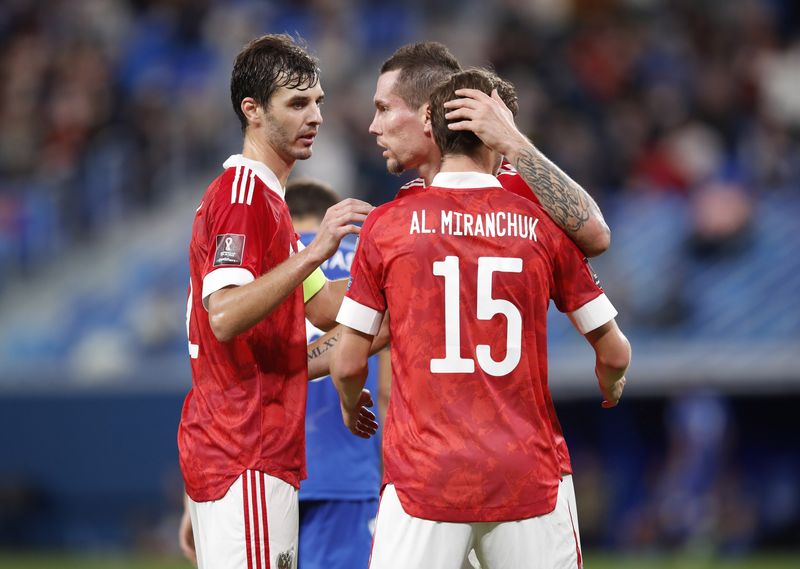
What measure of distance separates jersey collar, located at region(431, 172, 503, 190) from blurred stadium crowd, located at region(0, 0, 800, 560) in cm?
846

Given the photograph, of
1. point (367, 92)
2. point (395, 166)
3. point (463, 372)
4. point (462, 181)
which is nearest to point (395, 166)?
point (395, 166)

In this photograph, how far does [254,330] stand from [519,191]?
1144mm

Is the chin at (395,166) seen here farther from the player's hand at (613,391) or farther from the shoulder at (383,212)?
the player's hand at (613,391)

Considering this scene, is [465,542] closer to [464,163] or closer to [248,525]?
[248,525]

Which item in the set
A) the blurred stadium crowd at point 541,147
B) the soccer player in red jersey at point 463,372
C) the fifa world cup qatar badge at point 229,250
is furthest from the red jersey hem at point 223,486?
the blurred stadium crowd at point 541,147

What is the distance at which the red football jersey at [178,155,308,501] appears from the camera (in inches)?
179

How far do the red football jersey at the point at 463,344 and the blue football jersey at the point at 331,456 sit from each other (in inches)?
63.2

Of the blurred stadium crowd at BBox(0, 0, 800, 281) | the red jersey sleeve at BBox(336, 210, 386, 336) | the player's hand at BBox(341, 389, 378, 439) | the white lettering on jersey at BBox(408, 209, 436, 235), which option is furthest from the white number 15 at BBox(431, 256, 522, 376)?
the blurred stadium crowd at BBox(0, 0, 800, 281)

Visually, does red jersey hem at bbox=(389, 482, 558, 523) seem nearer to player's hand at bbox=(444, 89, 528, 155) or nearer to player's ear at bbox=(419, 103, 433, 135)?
player's hand at bbox=(444, 89, 528, 155)

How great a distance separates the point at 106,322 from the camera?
15242 mm

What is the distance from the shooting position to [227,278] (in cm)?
447

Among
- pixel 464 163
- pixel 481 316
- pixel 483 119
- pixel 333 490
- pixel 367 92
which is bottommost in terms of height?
pixel 333 490

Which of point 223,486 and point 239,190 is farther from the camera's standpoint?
point 239,190

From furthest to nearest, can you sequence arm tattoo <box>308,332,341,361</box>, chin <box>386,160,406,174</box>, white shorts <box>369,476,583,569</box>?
arm tattoo <box>308,332,341,361</box>
chin <box>386,160,406,174</box>
white shorts <box>369,476,583,569</box>
